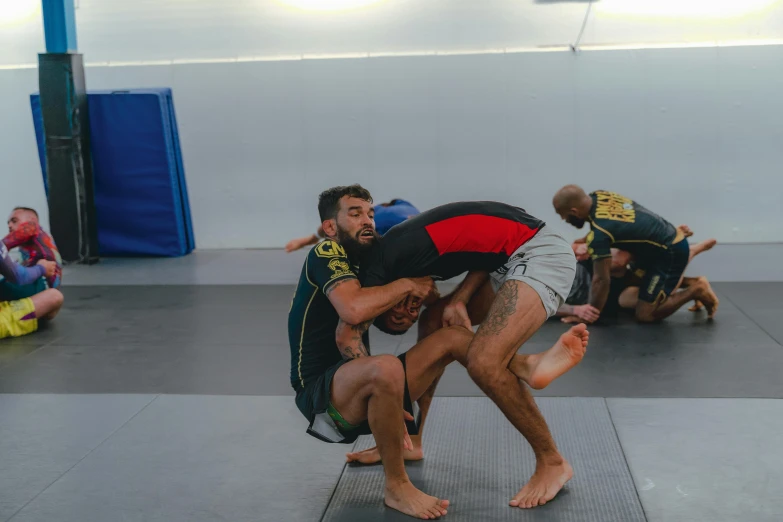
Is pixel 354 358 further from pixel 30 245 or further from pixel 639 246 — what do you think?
pixel 30 245

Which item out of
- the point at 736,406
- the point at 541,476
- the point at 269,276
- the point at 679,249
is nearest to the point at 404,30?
the point at 269,276

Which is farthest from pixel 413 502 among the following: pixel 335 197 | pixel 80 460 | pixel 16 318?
pixel 16 318

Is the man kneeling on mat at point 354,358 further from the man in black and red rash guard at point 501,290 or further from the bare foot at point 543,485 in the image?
the bare foot at point 543,485

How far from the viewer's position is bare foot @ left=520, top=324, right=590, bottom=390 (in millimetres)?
3088

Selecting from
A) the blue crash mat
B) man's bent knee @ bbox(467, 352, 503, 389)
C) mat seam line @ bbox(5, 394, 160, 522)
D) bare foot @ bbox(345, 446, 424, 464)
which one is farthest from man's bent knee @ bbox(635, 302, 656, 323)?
the blue crash mat

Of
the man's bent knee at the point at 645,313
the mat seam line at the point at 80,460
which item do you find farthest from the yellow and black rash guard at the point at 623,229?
the mat seam line at the point at 80,460

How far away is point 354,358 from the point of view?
3172 mm

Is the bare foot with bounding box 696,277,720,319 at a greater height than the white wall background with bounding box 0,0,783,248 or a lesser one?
lesser

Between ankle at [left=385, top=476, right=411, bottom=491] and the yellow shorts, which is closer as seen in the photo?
ankle at [left=385, top=476, right=411, bottom=491]

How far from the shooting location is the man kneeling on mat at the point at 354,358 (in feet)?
10.00

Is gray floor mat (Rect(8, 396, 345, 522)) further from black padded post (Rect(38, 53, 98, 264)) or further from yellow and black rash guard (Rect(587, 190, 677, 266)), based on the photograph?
black padded post (Rect(38, 53, 98, 264))

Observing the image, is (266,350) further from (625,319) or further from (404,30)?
(404,30)

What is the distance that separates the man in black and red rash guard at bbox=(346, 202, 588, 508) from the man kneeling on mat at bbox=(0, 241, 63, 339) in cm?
337

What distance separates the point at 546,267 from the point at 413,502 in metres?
1.07
